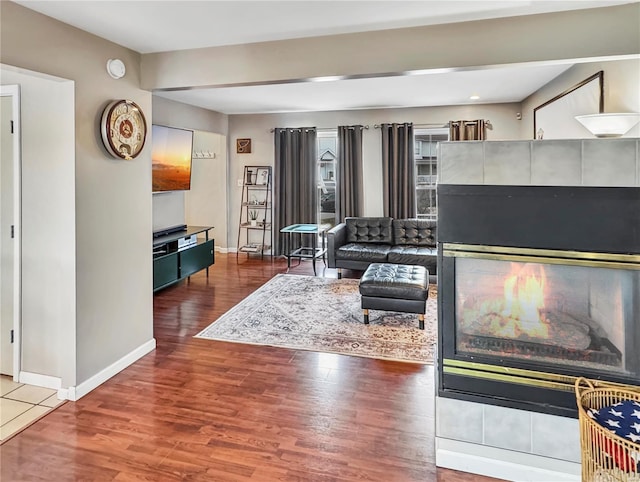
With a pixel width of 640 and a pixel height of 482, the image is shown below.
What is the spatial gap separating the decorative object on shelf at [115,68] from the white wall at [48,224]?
0.37 m

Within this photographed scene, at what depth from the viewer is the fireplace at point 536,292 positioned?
1921mm

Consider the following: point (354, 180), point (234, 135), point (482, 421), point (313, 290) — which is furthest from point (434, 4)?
point (234, 135)

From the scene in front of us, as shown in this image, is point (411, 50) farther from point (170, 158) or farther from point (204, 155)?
point (204, 155)

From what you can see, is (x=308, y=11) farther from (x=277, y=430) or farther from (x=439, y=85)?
(x=439, y=85)

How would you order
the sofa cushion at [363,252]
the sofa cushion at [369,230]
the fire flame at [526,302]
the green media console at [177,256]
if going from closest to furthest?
the fire flame at [526,302], the green media console at [177,256], the sofa cushion at [363,252], the sofa cushion at [369,230]

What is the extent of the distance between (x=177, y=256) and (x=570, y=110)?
4.82 metres

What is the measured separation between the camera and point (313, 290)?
215 inches

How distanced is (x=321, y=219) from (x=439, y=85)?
133 inches

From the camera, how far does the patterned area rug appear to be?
3.66m

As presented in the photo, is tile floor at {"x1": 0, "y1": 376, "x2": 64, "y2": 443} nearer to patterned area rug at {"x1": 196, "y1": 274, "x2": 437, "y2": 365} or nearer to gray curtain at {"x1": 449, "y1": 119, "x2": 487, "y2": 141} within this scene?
patterned area rug at {"x1": 196, "y1": 274, "x2": 437, "y2": 365}

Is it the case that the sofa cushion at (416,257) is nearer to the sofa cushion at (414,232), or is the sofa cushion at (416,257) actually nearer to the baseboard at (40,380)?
the sofa cushion at (414,232)

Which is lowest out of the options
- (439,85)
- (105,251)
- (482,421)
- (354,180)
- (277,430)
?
(277,430)

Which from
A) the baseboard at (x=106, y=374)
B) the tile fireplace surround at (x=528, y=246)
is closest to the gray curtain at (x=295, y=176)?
the baseboard at (x=106, y=374)

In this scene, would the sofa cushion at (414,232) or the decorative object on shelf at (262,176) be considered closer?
the sofa cushion at (414,232)
